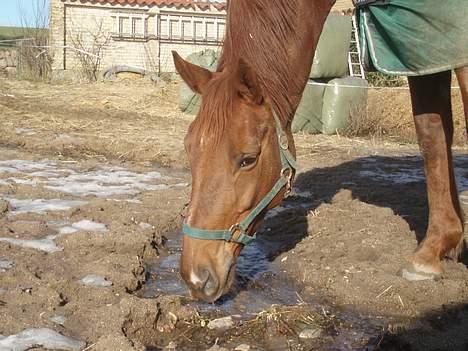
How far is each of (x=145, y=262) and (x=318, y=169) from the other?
266 cm

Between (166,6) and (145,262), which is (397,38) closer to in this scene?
(145,262)

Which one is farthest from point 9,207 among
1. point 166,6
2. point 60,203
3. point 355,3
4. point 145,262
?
point 166,6

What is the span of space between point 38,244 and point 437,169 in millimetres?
2172

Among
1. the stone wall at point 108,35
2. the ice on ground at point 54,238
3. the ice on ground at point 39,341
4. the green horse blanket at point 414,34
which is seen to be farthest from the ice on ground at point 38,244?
the stone wall at point 108,35

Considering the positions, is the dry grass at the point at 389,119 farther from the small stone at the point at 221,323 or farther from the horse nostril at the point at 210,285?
the horse nostril at the point at 210,285

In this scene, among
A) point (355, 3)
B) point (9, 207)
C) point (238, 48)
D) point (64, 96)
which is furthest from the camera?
point (64, 96)

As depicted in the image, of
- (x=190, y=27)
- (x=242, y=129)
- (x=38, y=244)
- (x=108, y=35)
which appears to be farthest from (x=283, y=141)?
(x=190, y=27)

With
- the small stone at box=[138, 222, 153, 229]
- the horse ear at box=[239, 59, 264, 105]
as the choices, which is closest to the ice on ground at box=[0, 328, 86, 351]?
the horse ear at box=[239, 59, 264, 105]

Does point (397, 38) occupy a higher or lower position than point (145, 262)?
higher

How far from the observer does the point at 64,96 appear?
35.7 feet

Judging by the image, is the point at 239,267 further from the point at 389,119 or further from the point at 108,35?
the point at 108,35

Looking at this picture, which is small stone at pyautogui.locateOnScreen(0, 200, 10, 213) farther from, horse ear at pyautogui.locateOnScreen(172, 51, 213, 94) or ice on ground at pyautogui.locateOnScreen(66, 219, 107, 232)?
horse ear at pyautogui.locateOnScreen(172, 51, 213, 94)

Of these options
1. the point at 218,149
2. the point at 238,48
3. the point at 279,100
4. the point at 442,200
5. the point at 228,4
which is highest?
the point at 228,4

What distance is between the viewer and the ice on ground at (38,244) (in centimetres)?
315
